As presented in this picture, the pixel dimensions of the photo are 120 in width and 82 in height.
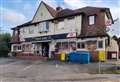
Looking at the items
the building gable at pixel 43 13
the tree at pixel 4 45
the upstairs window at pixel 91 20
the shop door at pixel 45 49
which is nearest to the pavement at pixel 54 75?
the upstairs window at pixel 91 20

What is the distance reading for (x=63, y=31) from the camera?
34.6 meters

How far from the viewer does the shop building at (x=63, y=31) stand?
30.7m

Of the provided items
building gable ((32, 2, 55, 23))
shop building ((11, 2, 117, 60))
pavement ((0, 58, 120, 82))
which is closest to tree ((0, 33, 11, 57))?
shop building ((11, 2, 117, 60))

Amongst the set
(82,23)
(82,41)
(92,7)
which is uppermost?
(92,7)

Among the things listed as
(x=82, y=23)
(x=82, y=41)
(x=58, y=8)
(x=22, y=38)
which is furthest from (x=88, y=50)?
(x=22, y=38)

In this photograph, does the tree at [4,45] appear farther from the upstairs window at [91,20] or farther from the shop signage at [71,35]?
the upstairs window at [91,20]

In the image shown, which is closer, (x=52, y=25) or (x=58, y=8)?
(x=52, y=25)

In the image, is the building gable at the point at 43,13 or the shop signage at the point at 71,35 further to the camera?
the building gable at the point at 43,13

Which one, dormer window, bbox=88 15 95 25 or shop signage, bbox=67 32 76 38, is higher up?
dormer window, bbox=88 15 95 25

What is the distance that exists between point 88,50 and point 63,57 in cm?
326

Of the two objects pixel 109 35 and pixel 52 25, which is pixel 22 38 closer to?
pixel 52 25

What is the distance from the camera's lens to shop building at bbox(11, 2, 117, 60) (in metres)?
30.7

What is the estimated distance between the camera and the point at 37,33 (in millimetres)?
39281

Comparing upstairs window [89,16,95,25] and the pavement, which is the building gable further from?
the pavement
